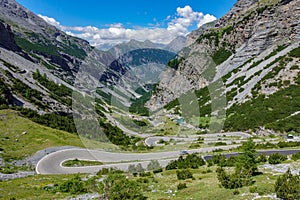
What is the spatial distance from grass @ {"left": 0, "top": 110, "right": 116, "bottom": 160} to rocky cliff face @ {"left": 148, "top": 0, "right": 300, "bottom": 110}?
287ft

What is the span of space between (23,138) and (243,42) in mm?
124259

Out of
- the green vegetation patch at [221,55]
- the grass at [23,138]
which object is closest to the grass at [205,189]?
the grass at [23,138]

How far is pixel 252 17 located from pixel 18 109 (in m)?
123

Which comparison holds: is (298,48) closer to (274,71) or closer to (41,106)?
(274,71)

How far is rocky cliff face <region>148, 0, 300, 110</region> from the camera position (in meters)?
102

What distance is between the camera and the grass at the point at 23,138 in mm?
40281

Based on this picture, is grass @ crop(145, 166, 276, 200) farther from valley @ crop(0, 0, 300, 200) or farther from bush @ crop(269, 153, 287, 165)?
bush @ crop(269, 153, 287, 165)

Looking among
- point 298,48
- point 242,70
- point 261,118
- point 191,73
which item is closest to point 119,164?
point 261,118

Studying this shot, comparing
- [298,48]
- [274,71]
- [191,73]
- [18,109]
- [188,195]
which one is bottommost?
[188,195]

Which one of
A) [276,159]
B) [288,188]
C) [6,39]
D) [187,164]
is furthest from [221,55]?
[288,188]

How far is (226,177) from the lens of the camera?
720 inches

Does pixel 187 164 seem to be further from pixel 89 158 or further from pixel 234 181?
pixel 89 158

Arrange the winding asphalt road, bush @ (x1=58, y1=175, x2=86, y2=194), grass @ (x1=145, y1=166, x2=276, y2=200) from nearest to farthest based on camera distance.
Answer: grass @ (x1=145, y1=166, x2=276, y2=200) → bush @ (x1=58, y1=175, x2=86, y2=194) → the winding asphalt road

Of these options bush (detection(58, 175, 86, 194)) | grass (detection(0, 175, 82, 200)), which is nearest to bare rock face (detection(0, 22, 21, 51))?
grass (detection(0, 175, 82, 200))
